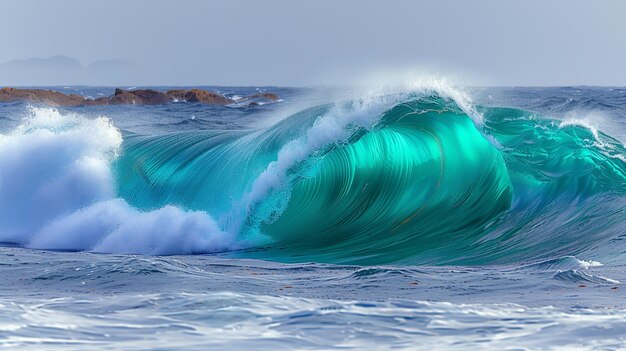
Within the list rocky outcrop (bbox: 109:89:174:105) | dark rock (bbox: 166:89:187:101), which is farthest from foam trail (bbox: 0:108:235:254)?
dark rock (bbox: 166:89:187:101)

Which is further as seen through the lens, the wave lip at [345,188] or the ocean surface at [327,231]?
the wave lip at [345,188]

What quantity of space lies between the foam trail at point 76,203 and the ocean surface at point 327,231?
0.03m

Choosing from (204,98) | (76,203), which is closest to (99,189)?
(76,203)

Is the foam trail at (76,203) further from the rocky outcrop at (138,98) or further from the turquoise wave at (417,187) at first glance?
the rocky outcrop at (138,98)

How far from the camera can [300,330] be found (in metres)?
4.42

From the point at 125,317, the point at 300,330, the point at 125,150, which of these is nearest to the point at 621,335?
the point at 300,330

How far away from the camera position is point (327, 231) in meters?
9.80

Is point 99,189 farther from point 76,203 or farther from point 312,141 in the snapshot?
point 312,141

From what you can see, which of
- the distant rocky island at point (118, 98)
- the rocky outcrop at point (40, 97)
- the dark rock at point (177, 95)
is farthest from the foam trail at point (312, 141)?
the dark rock at point (177, 95)

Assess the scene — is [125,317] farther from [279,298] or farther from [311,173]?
[311,173]

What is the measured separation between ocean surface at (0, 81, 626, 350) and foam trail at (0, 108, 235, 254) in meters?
0.03

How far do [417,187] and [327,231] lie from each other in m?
1.48

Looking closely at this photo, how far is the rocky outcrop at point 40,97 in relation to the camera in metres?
40.2

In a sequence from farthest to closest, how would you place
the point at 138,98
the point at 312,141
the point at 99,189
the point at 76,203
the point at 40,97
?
the point at 138,98 → the point at 40,97 → the point at 99,189 → the point at 76,203 → the point at 312,141
